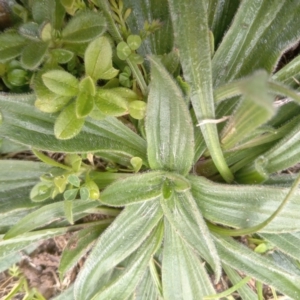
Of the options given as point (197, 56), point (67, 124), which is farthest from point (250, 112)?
point (67, 124)

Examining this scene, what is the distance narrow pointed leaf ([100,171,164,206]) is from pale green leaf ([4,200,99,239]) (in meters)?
0.11

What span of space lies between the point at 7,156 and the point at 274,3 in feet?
2.76

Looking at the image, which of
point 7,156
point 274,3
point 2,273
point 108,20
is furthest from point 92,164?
point 274,3

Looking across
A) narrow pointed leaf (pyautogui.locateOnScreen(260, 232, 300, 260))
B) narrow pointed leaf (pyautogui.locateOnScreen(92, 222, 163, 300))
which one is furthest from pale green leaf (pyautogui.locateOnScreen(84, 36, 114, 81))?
narrow pointed leaf (pyautogui.locateOnScreen(260, 232, 300, 260))

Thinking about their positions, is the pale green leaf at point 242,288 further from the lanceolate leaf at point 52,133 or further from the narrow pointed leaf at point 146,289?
the lanceolate leaf at point 52,133

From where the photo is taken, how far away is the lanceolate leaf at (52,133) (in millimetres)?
970

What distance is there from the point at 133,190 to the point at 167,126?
7.0 inches

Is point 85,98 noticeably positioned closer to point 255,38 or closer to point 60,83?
point 60,83

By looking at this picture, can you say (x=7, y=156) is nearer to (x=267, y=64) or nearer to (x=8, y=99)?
(x=8, y=99)

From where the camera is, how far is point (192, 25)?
88cm

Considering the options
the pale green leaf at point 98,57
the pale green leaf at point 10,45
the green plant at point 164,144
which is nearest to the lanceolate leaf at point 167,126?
the green plant at point 164,144

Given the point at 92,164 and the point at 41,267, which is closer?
the point at 92,164

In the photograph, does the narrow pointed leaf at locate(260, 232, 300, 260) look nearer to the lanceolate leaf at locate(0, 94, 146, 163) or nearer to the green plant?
the green plant

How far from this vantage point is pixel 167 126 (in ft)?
3.09
